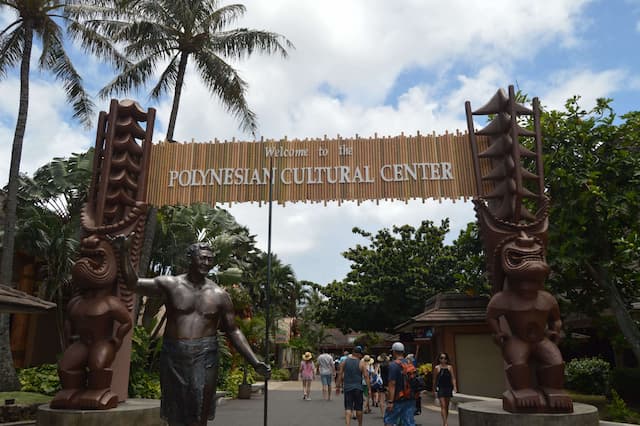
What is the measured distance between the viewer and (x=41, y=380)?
12.8 metres

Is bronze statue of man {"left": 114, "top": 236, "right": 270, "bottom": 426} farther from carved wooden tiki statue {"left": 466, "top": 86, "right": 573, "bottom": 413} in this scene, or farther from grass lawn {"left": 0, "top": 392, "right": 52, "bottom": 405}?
grass lawn {"left": 0, "top": 392, "right": 52, "bottom": 405}

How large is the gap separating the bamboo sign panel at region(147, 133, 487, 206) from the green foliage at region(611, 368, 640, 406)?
8538 millimetres

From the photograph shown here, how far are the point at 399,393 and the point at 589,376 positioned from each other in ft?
34.6

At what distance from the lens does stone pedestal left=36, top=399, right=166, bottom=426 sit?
5.82m

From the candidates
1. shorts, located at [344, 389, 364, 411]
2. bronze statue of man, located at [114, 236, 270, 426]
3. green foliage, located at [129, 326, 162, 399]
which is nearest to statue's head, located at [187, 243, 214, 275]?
bronze statue of man, located at [114, 236, 270, 426]

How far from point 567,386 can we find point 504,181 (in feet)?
40.5

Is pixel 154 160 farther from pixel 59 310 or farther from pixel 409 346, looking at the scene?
pixel 409 346

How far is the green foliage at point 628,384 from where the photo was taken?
485 inches

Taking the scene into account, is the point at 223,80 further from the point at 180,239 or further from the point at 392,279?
the point at 392,279

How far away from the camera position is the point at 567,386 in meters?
16.2

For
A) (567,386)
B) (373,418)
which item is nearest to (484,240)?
(373,418)

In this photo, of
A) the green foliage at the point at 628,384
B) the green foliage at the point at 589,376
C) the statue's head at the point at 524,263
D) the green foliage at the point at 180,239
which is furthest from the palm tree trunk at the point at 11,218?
the green foliage at the point at 589,376

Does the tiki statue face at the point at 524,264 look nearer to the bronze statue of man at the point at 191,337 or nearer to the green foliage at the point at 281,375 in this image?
the bronze statue of man at the point at 191,337

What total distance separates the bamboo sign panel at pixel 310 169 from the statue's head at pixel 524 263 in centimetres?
176
